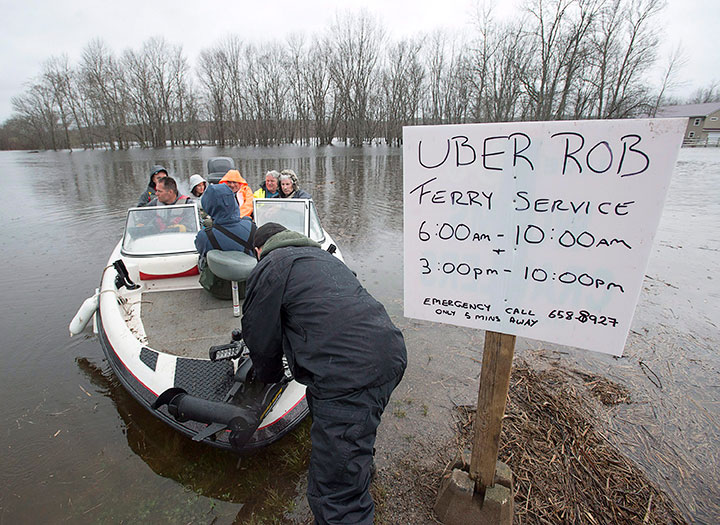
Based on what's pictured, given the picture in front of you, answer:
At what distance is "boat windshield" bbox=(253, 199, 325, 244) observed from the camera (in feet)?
15.9

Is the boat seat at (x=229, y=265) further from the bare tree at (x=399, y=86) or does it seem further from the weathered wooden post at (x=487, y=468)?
the bare tree at (x=399, y=86)

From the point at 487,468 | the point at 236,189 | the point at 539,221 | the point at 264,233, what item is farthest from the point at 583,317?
the point at 236,189

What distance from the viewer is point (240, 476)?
8.96 ft

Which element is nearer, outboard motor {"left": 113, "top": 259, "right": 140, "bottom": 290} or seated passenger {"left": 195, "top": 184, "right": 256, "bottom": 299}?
seated passenger {"left": 195, "top": 184, "right": 256, "bottom": 299}

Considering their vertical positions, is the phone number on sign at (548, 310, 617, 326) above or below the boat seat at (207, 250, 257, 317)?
above

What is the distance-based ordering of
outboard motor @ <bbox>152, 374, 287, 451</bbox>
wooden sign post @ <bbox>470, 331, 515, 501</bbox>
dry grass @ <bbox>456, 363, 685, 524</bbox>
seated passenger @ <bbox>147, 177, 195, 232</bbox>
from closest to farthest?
1. wooden sign post @ <bbox>470, 331, 515, 501</bbox>
2. dry grass @ <bbox>456, 363, 685, 524</bbox>
3. outboard motor @ <bbox>152, 374, 287, 451</bbox>
4. seated passenger @ <bbox>147, 177, 195, 232</bbox>

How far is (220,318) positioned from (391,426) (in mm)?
2073

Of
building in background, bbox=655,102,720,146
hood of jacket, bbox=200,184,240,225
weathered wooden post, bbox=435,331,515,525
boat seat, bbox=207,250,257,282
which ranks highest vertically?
building in background, bbox=655,102,720,146

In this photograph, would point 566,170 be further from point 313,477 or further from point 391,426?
point 391,426

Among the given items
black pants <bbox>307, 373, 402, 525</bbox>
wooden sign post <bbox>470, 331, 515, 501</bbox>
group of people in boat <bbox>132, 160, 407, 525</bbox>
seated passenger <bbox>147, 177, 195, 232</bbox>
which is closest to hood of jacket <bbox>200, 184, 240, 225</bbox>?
seated passenger <bbox>147, 177, 195, 232</bbox>

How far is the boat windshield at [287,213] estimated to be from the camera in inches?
191

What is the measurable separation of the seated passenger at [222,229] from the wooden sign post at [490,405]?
111 inches

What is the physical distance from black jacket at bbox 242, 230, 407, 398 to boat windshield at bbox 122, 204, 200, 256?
3073mm

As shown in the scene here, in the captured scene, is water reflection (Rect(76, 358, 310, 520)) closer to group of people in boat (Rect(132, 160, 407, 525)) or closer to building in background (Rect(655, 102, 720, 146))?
group of people in boat (Rect(132, 160, 407, 525))
